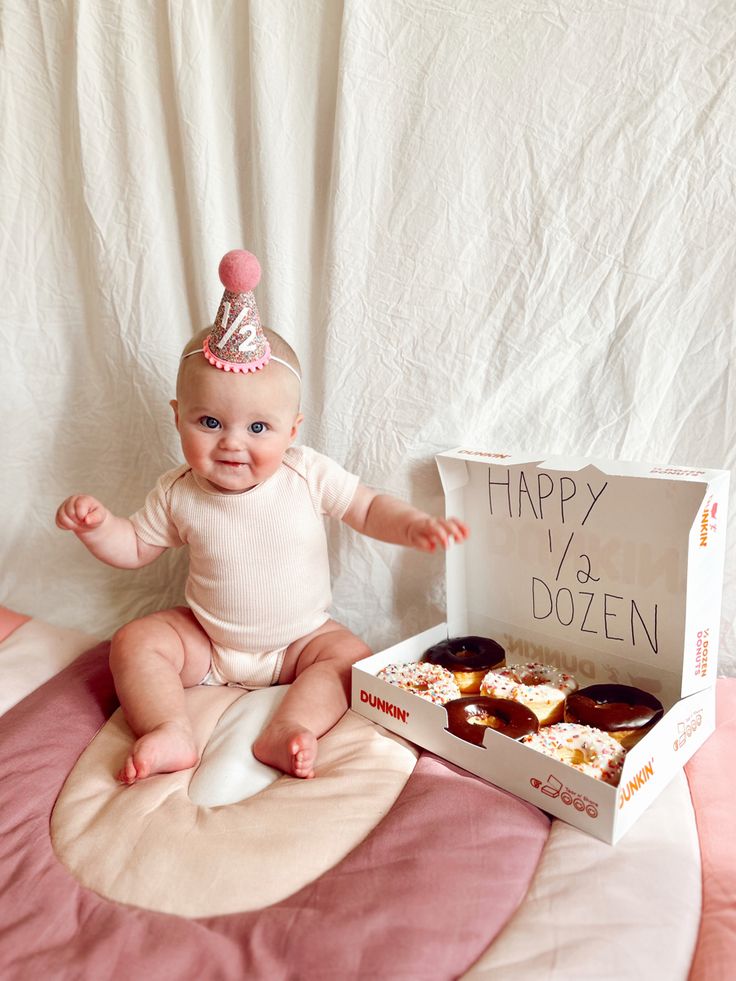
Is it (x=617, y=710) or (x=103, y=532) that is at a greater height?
(x=103, y=532)

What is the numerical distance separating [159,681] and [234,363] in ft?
1.40

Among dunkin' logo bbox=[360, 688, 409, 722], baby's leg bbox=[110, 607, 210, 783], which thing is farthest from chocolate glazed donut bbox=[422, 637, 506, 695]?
baby's leg bbox=[110, 607, 210, 783]

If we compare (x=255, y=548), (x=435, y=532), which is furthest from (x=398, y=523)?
(x=255, y=548)

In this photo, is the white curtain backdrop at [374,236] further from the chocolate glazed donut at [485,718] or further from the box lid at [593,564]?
the chocolate glazed donut at [485,718]

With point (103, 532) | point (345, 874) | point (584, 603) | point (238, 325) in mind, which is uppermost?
point (238, 325)

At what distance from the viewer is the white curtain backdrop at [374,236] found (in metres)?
0.99

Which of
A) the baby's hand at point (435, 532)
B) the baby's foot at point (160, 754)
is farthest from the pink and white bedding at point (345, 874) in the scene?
the baby's hand at point (435, 532)

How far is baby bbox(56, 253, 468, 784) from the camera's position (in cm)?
98

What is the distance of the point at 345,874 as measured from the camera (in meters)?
0.75

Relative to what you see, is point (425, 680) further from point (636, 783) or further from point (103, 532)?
point (103, 532)

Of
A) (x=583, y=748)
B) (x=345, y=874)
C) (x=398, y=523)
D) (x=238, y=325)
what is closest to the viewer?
(x=345, y=874)

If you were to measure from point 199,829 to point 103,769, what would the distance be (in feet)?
0.61

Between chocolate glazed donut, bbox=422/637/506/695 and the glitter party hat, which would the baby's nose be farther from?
chocolate glazed donut, bbox=422/637/506/695

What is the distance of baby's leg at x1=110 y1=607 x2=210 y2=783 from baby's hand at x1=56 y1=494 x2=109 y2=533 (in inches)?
6.6
